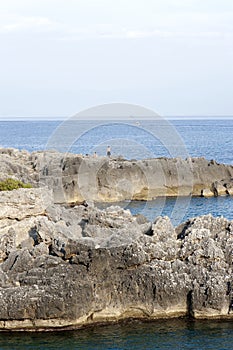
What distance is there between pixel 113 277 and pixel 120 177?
37991 millimetres

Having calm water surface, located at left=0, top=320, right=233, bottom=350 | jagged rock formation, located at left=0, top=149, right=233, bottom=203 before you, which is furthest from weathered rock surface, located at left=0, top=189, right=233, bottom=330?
jagged rock formation, located at left=0, top=149, right=233, bottom=203

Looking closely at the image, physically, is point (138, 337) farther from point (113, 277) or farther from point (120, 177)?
point (120, 177)

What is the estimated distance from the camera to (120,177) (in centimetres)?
6675

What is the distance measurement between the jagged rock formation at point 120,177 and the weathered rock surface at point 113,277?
1149 inches

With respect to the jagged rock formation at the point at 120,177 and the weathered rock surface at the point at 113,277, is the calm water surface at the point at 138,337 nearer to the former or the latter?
the weathered rock surface at the point at 113,277

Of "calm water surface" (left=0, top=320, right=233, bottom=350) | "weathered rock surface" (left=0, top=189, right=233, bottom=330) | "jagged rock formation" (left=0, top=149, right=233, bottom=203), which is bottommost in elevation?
"calm water surface" (left=0, top=320, right=233, bottom=350)

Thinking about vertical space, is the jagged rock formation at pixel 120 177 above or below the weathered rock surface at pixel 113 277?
above

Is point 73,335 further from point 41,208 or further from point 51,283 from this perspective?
point 41,208

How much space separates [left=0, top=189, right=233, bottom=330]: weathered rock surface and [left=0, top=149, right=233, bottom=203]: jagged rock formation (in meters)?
29.2

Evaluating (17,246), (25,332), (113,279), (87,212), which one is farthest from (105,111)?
(25,332)

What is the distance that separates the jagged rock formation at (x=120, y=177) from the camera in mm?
63125

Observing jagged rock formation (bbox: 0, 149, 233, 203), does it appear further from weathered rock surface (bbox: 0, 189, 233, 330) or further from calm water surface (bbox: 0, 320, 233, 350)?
calm water surface (bbox: 0, 320, 233, 350)

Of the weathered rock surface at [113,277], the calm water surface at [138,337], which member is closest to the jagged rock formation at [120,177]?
the weathered rock surface at [113,277]

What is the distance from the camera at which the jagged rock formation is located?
63125 millimetres
